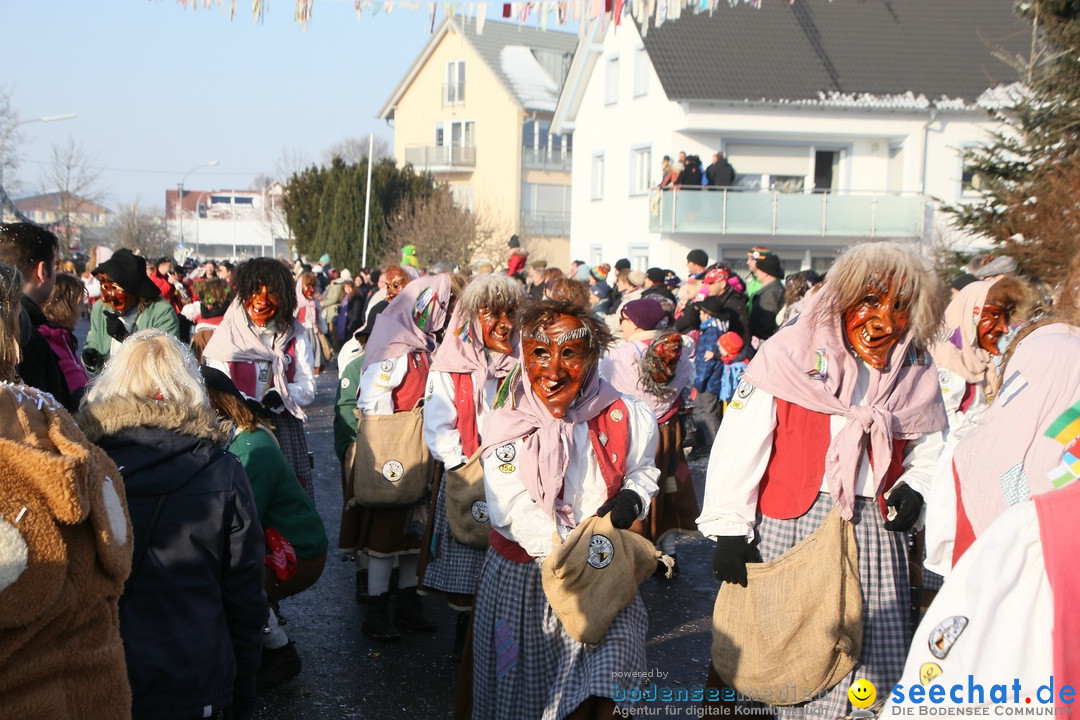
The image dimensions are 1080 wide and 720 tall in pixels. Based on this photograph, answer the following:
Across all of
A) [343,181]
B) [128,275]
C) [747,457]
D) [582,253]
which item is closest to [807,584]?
[747,457]

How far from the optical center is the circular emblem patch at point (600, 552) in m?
3.65

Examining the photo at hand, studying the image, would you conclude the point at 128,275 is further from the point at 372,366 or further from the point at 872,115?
the point at 872,115

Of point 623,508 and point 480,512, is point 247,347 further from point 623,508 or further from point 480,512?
point 623,508

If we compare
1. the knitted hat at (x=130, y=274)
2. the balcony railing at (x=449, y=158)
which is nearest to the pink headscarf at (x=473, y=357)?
the knitted hat at (x=130, y=274)

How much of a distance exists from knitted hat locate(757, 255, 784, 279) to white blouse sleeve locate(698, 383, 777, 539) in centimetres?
848

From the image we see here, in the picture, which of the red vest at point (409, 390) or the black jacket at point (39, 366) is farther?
the red vest at point (409, 390)

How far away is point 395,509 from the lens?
5965 mm

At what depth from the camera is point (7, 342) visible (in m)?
2.92

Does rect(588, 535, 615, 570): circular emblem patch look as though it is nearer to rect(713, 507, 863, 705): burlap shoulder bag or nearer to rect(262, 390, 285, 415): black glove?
rect(713, 507, 863, 705): burlap shoulder bag

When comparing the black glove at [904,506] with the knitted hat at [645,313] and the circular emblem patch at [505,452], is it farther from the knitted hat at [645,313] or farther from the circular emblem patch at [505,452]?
the knitted hat at [645,313]

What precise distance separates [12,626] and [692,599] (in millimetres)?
4952

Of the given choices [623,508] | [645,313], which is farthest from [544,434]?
[645,313]

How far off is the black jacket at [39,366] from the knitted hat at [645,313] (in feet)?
13.2

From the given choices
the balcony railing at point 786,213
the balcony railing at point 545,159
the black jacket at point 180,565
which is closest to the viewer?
the black jacket at point 180,565
